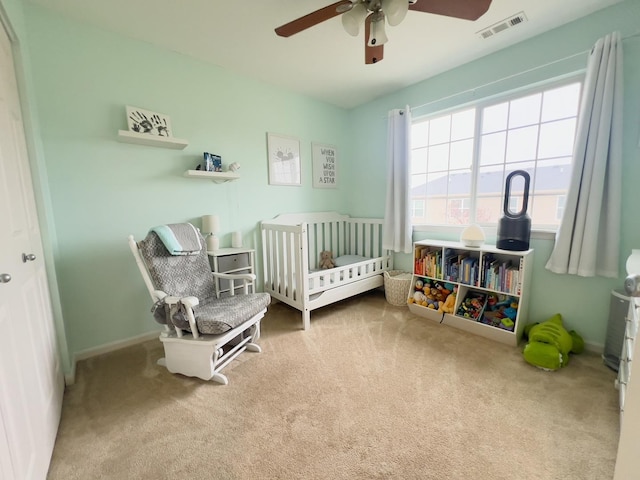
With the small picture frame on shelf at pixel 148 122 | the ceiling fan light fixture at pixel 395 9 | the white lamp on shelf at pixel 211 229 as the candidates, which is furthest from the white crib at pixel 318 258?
the ceiling fan light fixture at pixel 395 9

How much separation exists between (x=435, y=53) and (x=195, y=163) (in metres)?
2.32

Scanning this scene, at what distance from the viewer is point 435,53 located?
219 centimetres

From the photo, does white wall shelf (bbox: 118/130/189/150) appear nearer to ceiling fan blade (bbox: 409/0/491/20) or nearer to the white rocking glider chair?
the white rocking glider chair

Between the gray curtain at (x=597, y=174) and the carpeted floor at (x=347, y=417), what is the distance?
0.77m

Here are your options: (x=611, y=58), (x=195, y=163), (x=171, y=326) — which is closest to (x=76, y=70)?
(x=195, y=163)

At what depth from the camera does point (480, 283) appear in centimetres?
219

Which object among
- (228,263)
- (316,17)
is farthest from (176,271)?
(316,17)

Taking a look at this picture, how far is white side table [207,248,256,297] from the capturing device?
2.22 meters

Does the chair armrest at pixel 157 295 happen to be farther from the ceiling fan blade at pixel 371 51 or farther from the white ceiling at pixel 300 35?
→ the ceiling fan blade at pixel 371 51

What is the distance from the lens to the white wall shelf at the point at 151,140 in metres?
1.85

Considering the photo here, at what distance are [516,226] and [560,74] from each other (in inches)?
46.1

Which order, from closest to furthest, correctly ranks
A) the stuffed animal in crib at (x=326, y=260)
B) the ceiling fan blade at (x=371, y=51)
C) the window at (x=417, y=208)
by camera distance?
the ceiling fan blade at (x=371, y=51)
the window at (x=417, y=208)
the stuffed animal in crib at (x=326, y=260)

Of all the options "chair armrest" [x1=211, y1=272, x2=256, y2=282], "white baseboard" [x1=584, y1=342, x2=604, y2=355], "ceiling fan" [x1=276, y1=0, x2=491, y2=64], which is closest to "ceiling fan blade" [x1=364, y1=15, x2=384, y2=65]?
"ceiling fan" [x1=276, y1=0, x2=491, y2=64]

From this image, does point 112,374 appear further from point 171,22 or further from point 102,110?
point 171,22
